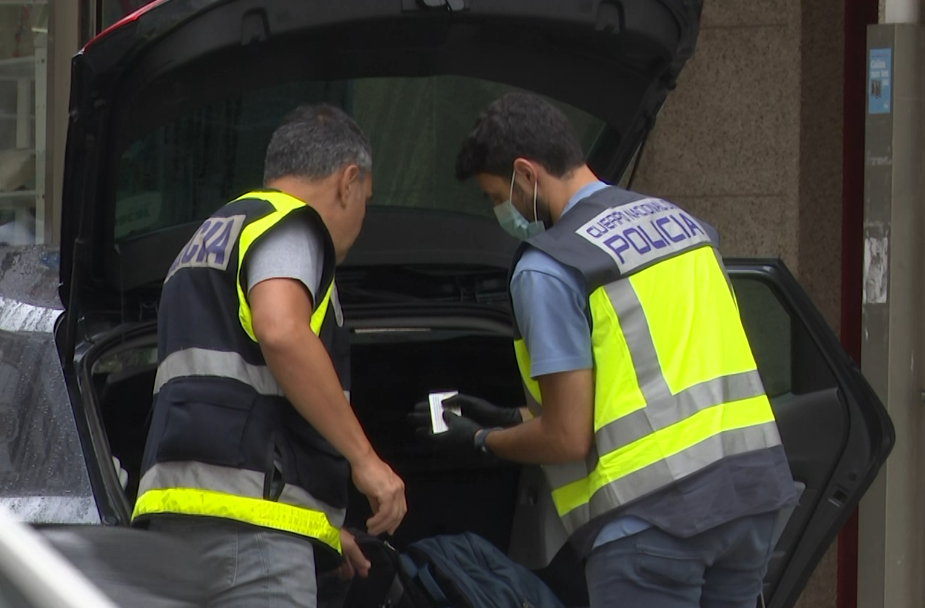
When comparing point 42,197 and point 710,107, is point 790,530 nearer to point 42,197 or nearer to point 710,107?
point 710,107

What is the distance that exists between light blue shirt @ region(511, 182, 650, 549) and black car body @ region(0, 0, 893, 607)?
2.12 ft

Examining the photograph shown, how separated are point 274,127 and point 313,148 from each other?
0.52m

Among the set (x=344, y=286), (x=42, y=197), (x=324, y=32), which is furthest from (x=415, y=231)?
(x=42, y=197)

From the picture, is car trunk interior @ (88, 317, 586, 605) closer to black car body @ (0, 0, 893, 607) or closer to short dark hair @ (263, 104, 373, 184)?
black car body @ (0, 0, 893, 607)

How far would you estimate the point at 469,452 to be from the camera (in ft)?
13.4

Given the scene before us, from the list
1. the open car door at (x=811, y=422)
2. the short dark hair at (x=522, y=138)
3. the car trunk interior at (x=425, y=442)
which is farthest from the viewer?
the car trunk interior at (x=425, y=442)

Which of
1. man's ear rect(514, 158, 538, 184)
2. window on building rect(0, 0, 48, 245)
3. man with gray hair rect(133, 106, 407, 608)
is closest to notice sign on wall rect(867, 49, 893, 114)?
man's ear rect(514, 158, 538, 184)

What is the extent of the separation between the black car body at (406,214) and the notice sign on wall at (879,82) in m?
1.84

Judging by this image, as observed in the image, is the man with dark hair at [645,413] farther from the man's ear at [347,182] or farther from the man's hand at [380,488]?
the man's ear at [347,182]

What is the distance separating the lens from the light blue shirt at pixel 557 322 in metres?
2.66

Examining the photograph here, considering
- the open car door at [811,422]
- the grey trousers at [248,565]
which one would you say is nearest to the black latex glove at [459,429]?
the grey trousers at [248,565]

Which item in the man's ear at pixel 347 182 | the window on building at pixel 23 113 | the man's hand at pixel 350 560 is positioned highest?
the window on building at pixel 23 113

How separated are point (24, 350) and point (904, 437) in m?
3.24

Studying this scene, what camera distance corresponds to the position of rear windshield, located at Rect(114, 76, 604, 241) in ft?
10.8
